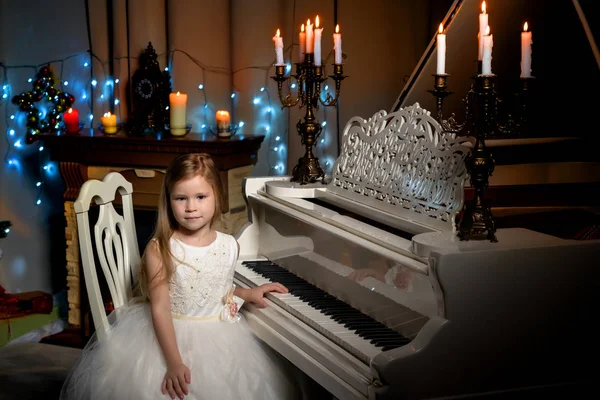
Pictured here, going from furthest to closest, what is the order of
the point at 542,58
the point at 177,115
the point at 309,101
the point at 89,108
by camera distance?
the point at 89,108 < the point at 177,115 < the point at 309,101 < the point at 542,58

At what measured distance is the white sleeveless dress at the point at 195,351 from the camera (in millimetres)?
2324

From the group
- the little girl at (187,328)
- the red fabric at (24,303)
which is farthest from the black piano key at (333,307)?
the red fabric at (24,303)

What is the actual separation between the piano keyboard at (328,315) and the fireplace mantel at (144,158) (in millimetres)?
1192

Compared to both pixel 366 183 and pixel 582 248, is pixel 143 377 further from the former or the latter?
pixel 582 248

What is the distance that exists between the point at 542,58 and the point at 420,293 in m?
1.19

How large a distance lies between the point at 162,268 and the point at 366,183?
2.34 ft

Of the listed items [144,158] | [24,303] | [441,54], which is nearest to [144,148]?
[144,158]

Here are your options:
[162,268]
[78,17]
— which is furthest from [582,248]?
[78,17]

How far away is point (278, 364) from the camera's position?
2.55 metres

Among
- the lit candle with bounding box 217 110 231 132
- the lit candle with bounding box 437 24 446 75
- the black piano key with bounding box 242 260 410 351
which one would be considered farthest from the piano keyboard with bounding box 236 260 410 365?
the lit candle with bounding box 217 110 231 132

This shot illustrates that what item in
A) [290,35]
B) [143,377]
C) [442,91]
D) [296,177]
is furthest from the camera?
[290,35]

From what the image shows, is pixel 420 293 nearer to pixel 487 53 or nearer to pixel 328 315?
pixel 328 315

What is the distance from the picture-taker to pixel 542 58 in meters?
2.82

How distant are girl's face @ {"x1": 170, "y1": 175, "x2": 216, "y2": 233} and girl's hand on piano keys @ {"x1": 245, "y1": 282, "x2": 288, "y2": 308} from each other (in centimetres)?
30
